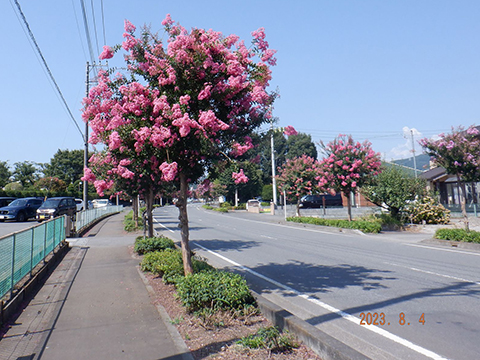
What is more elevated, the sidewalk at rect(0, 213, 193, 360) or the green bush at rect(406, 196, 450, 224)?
the green bush at rect(406, 196, 450, 224)

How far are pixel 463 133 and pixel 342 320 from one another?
511 inches

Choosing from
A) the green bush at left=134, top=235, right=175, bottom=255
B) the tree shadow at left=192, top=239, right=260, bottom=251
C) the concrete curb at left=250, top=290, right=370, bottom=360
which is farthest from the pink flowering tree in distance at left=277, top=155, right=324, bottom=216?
the concrete curb at left=250, top=290, right=370, bottom=360

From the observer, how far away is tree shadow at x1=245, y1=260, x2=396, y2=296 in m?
7.68

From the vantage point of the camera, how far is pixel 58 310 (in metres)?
6.05

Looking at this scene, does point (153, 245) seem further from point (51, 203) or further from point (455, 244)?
point (51, 203)

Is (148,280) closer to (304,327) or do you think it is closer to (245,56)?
Result: (304,327)

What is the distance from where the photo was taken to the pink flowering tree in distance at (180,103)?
5566mm

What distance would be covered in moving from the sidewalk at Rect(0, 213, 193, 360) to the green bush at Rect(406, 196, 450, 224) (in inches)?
763

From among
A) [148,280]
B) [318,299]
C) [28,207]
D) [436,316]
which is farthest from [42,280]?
[28,207]

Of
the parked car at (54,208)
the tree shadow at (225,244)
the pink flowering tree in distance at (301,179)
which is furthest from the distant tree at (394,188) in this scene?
the parked car at (54,208)

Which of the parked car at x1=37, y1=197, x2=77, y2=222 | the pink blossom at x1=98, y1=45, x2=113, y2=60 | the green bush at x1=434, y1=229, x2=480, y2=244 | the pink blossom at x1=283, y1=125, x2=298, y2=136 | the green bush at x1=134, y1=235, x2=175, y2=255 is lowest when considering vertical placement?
the green bush at x1=434, y1=229, x2=480, y2=244

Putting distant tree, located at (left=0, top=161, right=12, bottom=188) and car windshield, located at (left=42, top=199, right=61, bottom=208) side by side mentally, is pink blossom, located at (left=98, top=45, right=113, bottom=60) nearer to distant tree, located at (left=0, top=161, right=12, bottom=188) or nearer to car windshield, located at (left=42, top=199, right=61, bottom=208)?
car windshield, located at (left=42, top=199, right=61, bottom=208)

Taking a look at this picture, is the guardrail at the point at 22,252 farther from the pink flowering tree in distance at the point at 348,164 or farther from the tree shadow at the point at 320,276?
the pink flowering tree in distance at the point at 348,164

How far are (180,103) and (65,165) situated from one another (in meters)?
71.9
